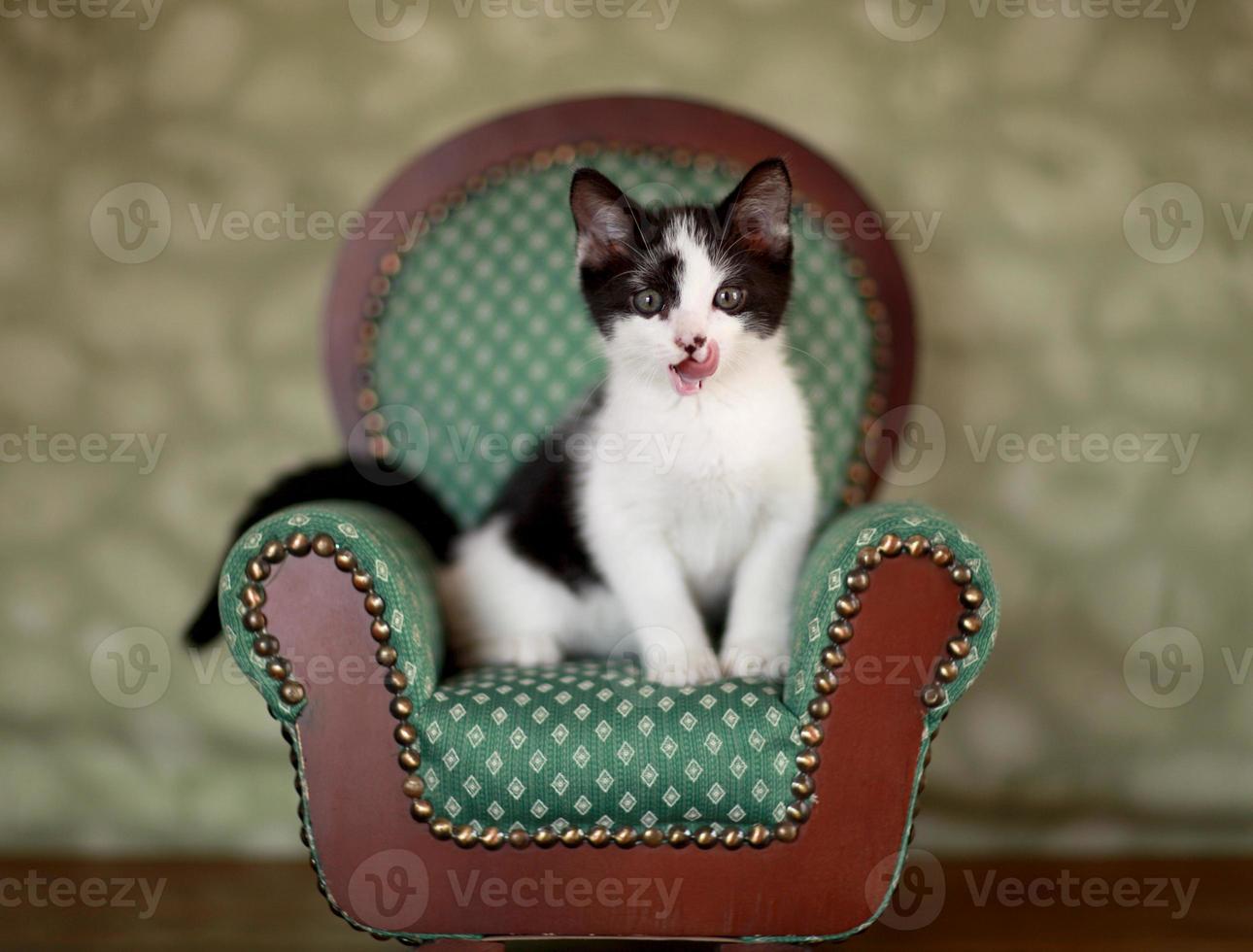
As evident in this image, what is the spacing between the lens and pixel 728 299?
1.41 m

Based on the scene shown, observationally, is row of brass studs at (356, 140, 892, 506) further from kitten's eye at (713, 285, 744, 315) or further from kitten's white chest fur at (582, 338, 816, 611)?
kitten's eye at (713, 285, 744, 315)

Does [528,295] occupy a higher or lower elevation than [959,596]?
higher

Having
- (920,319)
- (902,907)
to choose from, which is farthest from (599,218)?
(902,907)

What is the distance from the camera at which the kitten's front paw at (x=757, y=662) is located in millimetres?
1363

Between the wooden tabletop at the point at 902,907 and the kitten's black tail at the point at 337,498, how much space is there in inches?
24.7

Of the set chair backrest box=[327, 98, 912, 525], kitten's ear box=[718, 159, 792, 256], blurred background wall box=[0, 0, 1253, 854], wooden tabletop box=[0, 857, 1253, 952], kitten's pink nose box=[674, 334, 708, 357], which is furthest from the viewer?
blurred background wall box=[0, 0, 1253, 854]

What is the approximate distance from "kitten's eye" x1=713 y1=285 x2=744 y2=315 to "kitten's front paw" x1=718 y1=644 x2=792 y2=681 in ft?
1.63

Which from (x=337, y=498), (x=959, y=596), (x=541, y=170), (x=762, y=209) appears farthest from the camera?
(x=541, y=170)

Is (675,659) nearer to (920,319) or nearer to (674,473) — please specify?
(674,473)

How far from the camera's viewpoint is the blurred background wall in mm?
2059

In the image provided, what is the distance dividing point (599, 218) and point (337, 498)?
2.02ft

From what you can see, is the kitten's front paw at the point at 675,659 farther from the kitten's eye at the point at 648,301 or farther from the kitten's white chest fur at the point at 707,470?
the kitten's eye at the point at 648,301

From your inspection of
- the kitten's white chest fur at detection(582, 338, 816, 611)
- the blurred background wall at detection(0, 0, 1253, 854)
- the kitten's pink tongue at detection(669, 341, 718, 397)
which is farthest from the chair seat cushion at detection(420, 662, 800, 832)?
the blurred background wall at detection(0, 0, 1253, 854)

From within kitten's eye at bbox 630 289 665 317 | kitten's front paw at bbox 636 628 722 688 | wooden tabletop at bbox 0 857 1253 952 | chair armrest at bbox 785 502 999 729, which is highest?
kitten's eye at bbox 630 289 665 317
